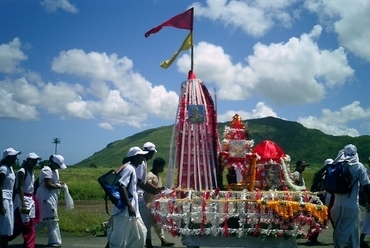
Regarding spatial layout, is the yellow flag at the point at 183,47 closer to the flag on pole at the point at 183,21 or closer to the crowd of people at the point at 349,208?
the flag on pole at the point at 183,21

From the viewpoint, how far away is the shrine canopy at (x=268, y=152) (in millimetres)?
7700

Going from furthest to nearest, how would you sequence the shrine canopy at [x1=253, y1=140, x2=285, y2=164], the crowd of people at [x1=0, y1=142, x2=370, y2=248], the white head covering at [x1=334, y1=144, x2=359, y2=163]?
the shrine canopy at [x1=253, y1=140, x2=285, y2=164], the white head covering at [x1=334, y1=144, x2=359, y2=163], the crowd of people at [x1=0, y1=142, x2=370, y2=248]

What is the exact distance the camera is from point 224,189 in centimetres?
757

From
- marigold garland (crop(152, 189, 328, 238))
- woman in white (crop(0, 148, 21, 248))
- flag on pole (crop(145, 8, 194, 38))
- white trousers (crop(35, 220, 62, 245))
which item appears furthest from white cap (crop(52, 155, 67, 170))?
flag on pole (crop(145, 8, 194, 38))

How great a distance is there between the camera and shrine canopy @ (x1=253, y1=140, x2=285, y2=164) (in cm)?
770

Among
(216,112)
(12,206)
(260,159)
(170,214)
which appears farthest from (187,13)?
(12,206)

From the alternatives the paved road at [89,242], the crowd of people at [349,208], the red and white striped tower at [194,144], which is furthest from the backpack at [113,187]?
the crowd of people at [349,208]

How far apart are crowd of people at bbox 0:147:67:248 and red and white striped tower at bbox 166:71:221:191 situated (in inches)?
104

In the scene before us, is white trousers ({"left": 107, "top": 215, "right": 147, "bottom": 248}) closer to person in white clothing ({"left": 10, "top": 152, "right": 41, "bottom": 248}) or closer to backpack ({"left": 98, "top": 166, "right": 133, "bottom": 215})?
backpack ({"left": 98, "top": 166, "right": 133, "bottom": 215})

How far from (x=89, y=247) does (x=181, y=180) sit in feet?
9.87

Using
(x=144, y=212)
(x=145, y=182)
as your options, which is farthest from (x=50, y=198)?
(x=145, y=182)

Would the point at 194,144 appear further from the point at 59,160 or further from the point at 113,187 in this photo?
the point at 59,160

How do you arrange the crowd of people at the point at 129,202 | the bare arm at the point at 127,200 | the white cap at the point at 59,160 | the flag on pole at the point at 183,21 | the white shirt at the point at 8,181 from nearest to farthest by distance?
1. the bare arm at the point at 127,200
2. the crowd of people at the point at 129,202
3. the white shirt at the point at 8,181
4. the flag on pole at the point at 183,21
5. the white cap at the point at 59,160

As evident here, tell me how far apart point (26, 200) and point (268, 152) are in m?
4.43
